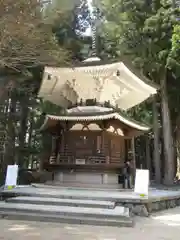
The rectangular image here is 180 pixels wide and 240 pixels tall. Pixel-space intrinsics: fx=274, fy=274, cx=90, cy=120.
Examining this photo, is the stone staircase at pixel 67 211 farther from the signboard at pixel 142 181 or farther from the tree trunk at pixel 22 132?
the tree trunk at pixel 22 132

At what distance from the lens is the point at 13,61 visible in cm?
Result: 456

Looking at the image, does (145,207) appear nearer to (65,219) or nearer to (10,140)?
(65,219)

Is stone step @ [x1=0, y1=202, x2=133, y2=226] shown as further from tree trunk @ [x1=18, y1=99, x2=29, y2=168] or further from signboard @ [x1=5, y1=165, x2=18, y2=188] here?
tree trunk @ [x1=18, y1=99, x2=29, y2=168]

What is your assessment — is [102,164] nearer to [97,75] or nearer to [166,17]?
[97,75]

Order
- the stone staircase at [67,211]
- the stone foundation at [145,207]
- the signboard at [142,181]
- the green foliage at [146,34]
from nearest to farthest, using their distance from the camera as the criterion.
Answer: the stone staircase at [67,211]
the stone foundation at [145,207]
the signboard at [142,181]
the green foliage at [146,34]

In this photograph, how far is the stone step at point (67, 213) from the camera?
6219mm

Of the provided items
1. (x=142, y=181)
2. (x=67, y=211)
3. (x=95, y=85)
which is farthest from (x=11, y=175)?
(x=95, y=85)

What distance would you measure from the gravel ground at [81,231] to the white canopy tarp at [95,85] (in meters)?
6.45

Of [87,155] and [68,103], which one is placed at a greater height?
[68,103]

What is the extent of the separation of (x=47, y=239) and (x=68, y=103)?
901cm

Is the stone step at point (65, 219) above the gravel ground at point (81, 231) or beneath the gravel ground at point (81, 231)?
above

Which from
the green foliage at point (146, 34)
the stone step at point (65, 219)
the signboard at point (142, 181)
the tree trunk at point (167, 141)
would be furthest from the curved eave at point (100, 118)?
the tree trunk at point (167, 141)

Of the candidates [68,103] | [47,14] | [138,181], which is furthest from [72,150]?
[47,14]

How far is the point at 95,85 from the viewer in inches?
475
